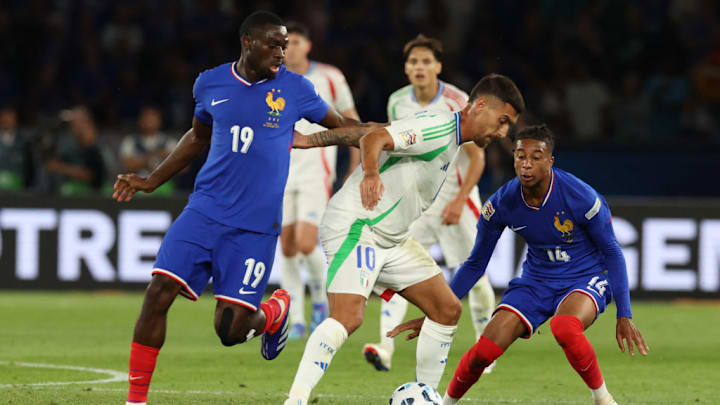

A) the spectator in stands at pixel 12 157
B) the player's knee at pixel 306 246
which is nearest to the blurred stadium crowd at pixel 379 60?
the spectator in stands at pixel 12 157

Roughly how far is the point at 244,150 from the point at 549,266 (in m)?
1.84

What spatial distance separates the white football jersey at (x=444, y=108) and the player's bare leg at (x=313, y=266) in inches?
66.8

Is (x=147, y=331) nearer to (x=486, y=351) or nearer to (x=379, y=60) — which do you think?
(x=486, y=351)

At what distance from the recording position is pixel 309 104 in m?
6.39

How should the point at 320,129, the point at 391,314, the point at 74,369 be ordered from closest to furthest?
the point at 74,369, the point at 391,314, the point at 320,129

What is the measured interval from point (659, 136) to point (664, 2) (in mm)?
2979

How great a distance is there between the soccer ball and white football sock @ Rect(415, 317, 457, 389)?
→ 0.41 m

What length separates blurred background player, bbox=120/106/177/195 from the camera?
14.3 meters

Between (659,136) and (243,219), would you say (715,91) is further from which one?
(243,219)

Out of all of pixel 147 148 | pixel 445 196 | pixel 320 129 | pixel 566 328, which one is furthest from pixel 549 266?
pixel 147 148

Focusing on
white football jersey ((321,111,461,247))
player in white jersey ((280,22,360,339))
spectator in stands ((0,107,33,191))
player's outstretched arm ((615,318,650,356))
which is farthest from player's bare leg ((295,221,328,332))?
spectator in stands ((0,107,33,191))

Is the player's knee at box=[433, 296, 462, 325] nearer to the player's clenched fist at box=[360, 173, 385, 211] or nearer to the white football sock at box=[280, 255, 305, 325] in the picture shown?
the player's clenched fist at box=[360, 173, 385, 211]

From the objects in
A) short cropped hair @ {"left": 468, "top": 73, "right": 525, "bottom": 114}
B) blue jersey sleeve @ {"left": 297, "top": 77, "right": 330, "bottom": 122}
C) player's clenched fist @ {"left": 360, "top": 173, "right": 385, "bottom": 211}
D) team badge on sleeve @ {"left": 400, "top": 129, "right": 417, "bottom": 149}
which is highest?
short cropped hair @ {"left": 468, "top": 73, "right": 525, "bottom": 114}

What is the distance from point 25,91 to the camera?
17594mm
